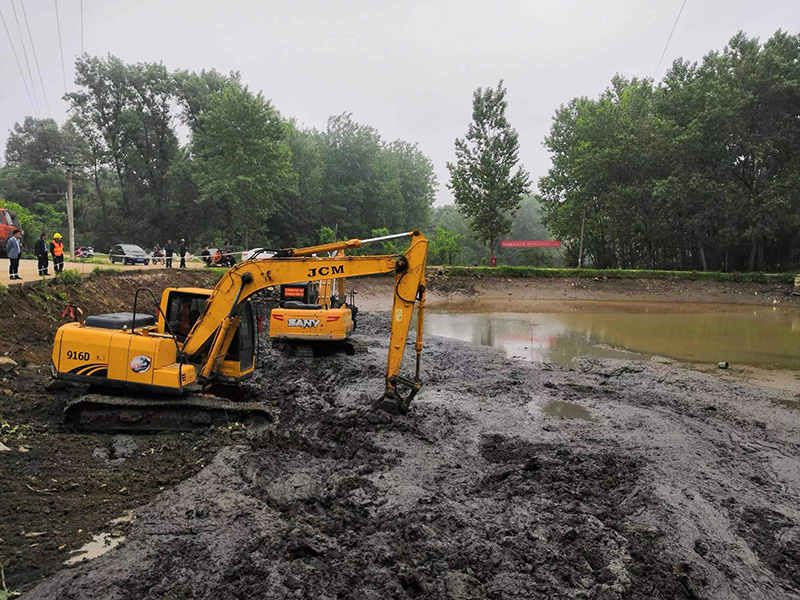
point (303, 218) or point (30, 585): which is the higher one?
point (303, 218)

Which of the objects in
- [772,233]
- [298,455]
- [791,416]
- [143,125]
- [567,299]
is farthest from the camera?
[143,125]

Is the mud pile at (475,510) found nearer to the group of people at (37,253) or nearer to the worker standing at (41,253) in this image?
the group of people at (37,253)

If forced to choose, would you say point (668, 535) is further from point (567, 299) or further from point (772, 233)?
point (772, 233)

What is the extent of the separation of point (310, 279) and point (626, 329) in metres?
17.0

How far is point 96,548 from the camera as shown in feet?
15.8

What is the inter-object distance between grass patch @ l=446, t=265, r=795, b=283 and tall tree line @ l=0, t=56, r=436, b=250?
57.9 ft

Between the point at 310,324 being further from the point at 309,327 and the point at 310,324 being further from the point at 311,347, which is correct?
the point at 311,347

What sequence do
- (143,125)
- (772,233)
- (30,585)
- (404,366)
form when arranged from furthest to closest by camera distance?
1. (143,125)
2. (772,233)
3. (404,366)
4. (30,585)

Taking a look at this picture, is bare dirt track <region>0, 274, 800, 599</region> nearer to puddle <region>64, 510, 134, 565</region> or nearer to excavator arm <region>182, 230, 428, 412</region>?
puddle <region>64, 510, 134, 565</region>

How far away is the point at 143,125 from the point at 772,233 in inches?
2069

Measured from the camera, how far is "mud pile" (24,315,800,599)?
14.6 feet

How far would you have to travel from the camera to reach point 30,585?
4.25 m

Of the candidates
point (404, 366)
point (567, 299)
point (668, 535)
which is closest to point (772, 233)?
point (567, 299)

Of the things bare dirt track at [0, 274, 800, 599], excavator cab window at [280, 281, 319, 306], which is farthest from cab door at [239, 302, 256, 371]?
excavator cab window at [280, 281, 319, 306]
